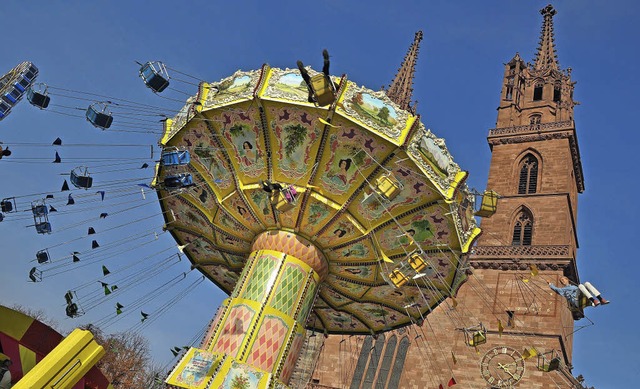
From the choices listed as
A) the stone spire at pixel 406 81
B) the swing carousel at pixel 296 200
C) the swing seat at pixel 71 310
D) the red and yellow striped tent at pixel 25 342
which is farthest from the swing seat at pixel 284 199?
the stone spire at pixel 406 81

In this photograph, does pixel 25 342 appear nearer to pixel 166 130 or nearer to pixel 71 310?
pixel 71 310

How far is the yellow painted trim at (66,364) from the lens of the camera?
7.88 meters

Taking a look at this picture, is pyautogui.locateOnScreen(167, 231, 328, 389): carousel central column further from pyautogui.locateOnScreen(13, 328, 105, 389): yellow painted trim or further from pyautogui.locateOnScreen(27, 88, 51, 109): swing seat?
pyautogui.locateOnScreen(27, 88, 51, 109): swing seat

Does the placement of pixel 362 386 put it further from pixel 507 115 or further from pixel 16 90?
pixel 16 90

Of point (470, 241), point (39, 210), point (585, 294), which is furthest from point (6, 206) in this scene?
point (585, 294)

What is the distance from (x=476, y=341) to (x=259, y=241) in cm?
717

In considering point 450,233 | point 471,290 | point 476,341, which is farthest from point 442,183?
point 471,290

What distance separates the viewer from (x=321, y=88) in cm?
1176

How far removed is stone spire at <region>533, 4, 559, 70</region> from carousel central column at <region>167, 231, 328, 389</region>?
29.3 m

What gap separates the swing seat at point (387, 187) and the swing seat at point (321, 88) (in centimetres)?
221

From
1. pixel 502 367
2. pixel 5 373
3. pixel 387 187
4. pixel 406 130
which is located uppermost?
pixel 502 367

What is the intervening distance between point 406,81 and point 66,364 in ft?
131

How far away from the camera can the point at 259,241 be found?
14727 millimetres

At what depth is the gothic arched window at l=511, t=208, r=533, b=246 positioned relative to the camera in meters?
29.8
